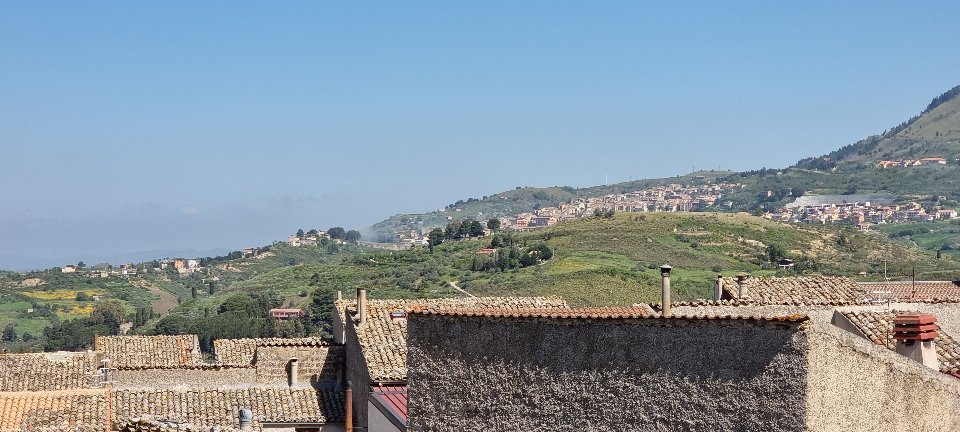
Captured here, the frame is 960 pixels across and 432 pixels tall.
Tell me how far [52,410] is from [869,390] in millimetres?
19952

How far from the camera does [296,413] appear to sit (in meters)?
27.6

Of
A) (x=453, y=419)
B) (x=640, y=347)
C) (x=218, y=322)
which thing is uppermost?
(x=640, y=347)

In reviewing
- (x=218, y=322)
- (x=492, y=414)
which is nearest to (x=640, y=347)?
(x=492, y=414)

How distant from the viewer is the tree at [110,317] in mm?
83812

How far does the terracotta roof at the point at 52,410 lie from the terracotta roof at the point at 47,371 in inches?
143

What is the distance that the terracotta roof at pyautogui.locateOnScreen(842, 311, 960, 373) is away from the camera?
1428cm

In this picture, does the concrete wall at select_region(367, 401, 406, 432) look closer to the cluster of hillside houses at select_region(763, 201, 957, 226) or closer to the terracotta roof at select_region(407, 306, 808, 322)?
the terracotta roof at select_region(407, 306, 808, 322)

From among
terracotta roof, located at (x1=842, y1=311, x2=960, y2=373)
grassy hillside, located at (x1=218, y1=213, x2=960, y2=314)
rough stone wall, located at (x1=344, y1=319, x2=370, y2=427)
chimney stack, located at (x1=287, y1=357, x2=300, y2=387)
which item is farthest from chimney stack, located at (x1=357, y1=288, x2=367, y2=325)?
grassy hillside, located at (x1=218, y1=213, x2=960, y2=314)

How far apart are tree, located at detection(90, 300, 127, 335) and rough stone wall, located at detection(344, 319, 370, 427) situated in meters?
56.2

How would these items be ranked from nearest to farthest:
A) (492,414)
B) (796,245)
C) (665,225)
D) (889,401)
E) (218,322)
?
(889,401), (492,414), (218,322), (796,245), (665,225)

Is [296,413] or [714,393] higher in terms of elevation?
[714,393]

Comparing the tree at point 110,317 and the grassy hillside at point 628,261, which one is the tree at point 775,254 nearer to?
the grassy hillside at point 628,261

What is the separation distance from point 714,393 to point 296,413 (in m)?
18.0

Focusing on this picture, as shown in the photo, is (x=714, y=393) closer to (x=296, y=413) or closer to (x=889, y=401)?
(x=889, y=401)
